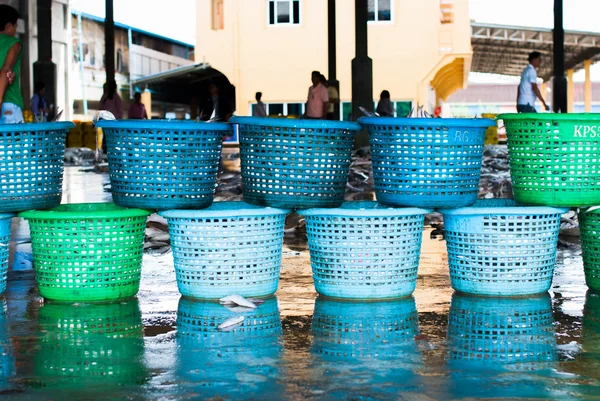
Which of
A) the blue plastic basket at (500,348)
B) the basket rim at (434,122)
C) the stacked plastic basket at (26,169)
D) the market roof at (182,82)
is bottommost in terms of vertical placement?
the blue plastic basket at (500,348)

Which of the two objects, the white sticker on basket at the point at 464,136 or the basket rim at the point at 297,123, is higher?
the basket rim at the point at 297,123

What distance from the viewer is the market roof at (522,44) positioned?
113 feet

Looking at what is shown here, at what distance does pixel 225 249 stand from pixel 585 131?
2.38 m

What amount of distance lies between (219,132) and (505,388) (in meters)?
2.94

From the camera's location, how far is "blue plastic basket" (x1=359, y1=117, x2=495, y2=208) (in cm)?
597

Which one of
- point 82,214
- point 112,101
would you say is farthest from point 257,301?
point 112,101

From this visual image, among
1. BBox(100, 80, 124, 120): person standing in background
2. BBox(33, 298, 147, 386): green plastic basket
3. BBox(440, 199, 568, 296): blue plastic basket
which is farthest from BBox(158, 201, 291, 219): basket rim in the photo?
BBox(100, 80, 124, 120): person standing in background

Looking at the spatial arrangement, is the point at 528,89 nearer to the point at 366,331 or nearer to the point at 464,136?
the point at 464,136

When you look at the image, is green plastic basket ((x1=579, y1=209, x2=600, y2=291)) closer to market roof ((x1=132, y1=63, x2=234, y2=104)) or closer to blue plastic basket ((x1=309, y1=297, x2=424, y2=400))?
blue plastic basket ((x1=309, y1=297, x2=424, y2=400))

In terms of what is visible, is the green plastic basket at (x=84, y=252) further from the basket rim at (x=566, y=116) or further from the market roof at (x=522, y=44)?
the market roof at (x=522, y=44)

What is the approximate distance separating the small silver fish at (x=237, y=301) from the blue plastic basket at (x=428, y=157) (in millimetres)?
1112

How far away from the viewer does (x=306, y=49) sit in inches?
1374

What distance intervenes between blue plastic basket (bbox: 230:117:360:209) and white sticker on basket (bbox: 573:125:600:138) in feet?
4.50

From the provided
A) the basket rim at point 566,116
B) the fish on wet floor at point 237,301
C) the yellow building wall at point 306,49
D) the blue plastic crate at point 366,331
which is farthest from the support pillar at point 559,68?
the fish on wet floor at point 237,301
